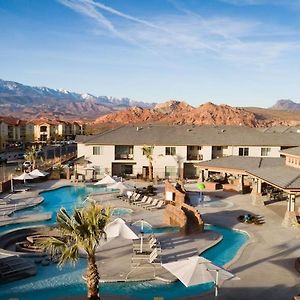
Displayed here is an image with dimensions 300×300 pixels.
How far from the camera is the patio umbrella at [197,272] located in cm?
1496

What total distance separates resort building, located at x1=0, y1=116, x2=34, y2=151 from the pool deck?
77.7 meters

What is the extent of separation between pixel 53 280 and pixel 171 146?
35904 mm

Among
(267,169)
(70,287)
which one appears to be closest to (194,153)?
(267,169)

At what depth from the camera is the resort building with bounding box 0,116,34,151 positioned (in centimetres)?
10662

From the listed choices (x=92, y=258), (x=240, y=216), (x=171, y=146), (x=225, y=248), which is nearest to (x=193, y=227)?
(x=225, y=248)

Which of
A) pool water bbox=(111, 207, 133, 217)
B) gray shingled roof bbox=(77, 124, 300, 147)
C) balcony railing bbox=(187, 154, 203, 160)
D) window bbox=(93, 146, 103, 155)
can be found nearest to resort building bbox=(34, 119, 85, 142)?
gray shingled roof bbox=(77, 124, 300, 147)

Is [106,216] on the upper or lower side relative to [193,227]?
upper

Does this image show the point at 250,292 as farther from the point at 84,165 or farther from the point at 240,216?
the point at 84,165

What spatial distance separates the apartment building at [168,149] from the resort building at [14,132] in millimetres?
53358

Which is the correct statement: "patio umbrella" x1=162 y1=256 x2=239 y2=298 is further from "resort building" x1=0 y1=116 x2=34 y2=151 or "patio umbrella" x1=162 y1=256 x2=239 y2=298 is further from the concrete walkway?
"resort building" x1=0 y1=116 x2=34 y2=151

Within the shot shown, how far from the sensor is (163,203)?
34781 millimetres

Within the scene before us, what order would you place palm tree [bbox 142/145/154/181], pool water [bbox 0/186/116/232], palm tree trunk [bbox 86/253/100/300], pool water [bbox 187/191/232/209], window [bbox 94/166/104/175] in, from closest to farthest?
palm tree trunk [bbox 86/253/100/300]
pool water [bbox 0/186/116/232]
pool water [bbox 187/191/232/209]
palm tree [bbox 142/145/154/181]
window [bbox 94/166/104/175]

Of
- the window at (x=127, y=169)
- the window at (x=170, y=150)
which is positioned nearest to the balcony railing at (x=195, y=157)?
the window at (x=170, y=150)

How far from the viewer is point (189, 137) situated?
181 feet
